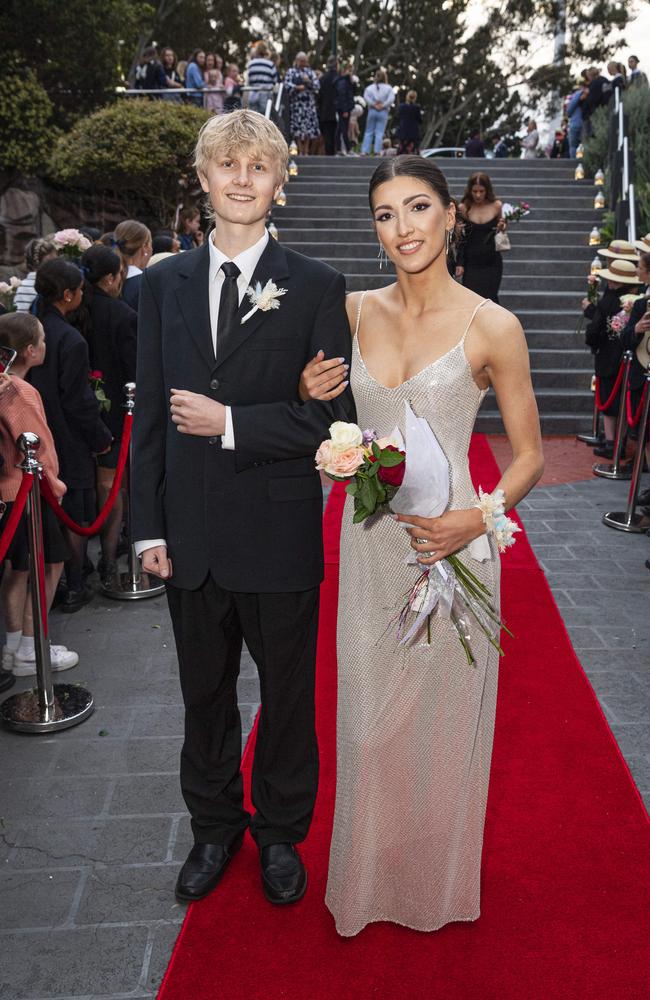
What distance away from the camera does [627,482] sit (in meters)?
8.61

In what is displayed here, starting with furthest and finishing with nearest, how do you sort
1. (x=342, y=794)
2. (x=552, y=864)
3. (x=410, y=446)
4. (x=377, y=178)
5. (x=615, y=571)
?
(x=615, y=571) < (x=552, y=864) < (x=342, y=794) < (x=377, y=178) < (x=410, y=446)

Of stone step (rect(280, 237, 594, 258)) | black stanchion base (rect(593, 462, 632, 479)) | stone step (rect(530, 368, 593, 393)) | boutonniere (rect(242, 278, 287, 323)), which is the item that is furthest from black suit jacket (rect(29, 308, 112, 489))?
Answer: stone step (rect(280, 237, 594, 258))

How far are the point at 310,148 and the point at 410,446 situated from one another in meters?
18.4

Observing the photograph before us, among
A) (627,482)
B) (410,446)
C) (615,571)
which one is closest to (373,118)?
(627,482)

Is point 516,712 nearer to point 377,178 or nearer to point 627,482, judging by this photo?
point 377,178

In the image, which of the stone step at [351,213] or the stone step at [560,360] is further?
the stone step at [351,213]

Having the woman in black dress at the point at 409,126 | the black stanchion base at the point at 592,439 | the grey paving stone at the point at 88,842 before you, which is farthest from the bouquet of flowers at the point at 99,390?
the woman in black dress at the point at 409,126

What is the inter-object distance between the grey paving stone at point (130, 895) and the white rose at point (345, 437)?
1.68 meters

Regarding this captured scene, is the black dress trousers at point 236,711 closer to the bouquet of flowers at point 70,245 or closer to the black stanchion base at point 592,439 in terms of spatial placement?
the bouquet of flowers at point 70,245

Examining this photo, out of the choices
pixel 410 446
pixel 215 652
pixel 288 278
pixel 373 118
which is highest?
pixel 373 118

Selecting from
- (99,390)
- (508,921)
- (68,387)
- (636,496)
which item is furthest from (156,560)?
(636,496)

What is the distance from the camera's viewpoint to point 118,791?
3.66 metres

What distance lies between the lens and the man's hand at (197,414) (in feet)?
8.08

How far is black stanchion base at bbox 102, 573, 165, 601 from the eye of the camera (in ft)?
18.6
